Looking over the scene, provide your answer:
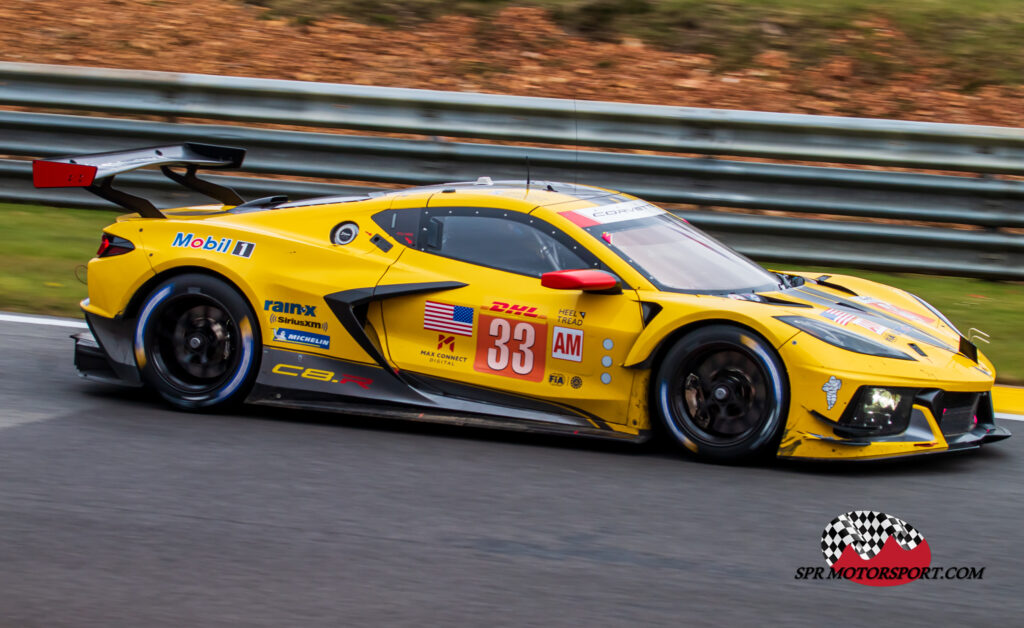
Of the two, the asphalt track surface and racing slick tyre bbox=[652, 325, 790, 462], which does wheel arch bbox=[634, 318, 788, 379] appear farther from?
the asphalt track surface

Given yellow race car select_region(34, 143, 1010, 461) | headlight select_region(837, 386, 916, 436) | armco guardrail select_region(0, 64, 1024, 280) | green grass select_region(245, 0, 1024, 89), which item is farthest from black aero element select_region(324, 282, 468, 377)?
green grass select_region(245, 0, 1024, 89)

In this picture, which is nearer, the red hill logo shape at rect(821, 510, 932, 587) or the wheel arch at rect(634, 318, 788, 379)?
the red hill logo shape at rect(821, 510, 932, 587)

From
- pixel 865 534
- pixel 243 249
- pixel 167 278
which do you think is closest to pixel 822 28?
pixel 243 249

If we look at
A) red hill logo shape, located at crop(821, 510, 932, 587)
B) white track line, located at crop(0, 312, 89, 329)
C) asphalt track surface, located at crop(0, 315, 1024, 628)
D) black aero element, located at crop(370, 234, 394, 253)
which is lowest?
asphalt track surface, located at crop(0, 315, 1024, 628)

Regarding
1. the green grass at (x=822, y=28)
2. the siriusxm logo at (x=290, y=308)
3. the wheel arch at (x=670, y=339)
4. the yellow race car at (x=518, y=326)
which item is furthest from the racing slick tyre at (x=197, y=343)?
the green grass at (x=822, y=28)

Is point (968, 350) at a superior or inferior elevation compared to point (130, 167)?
inferior

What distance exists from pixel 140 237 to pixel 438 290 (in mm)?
1778

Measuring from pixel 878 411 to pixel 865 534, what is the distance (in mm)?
839

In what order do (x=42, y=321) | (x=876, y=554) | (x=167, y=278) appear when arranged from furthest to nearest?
(x=42, y=321), (x=167, y=278), (x=876, y=554)

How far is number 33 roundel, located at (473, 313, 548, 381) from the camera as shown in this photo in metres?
5.90

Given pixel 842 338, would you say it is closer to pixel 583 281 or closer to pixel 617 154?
pixel 583 281

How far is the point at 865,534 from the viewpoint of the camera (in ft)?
15.7

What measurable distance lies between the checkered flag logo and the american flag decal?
6.67 ft

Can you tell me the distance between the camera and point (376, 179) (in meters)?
9.83
